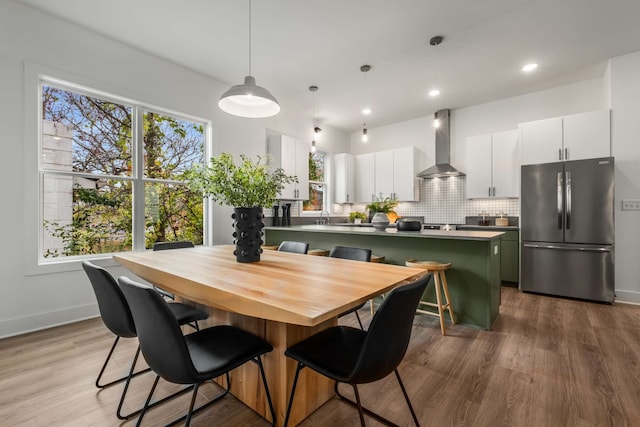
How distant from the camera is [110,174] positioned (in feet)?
10.8

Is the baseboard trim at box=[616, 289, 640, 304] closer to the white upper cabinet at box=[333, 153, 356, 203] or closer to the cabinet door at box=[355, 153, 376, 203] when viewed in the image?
the cabinet door at box=[355, 153, 376, 203]

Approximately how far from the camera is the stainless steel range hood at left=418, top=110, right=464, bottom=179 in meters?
5.31

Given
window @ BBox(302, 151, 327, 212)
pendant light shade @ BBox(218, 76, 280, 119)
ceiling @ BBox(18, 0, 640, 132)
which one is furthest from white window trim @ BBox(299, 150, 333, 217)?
pendant light shade @ BBox(218, 76, 280, 119)

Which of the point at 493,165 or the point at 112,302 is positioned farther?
the point at 493,165

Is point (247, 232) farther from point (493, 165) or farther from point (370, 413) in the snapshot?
point (493, 165)

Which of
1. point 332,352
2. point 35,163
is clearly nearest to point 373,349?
point 332,352

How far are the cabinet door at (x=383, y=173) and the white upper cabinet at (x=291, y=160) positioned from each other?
5.41 feet

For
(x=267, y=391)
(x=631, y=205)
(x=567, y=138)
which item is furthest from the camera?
(x=567, y=138)

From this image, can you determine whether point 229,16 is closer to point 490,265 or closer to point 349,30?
point 349,30

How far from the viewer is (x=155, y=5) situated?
264 cm

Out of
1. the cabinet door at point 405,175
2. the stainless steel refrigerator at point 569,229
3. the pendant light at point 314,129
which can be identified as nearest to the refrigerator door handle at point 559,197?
the stainless steel refrigerator at point 569,229

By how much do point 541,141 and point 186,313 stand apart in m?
4.87

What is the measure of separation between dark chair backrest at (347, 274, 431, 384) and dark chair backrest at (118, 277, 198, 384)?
2.14ft

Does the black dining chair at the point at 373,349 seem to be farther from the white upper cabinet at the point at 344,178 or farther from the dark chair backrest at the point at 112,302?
the white upper cabinet at the point at 344,178
